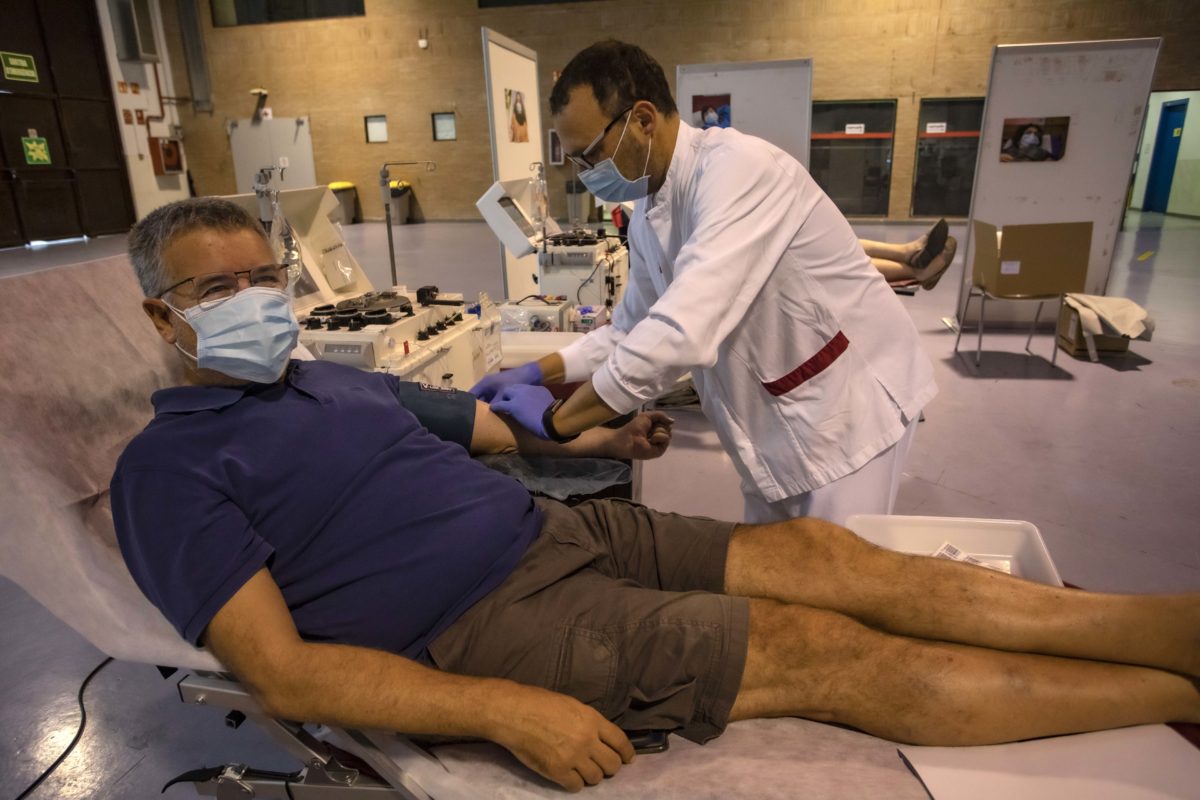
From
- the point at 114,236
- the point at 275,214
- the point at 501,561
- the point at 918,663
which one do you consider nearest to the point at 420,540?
the point at 501,561

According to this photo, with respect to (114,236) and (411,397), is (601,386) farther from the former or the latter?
(114,236)

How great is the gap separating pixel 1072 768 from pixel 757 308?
0.90 m

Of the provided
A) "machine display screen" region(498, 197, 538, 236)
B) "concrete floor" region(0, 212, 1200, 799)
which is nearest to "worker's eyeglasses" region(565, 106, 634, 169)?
"concrete floor" region(0, 212, 1200, 799)

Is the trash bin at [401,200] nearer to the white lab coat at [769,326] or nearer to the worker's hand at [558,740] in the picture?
the white lab coat at [769,326]

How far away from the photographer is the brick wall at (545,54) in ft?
30.7

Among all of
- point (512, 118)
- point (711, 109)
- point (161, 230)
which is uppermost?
point (711, 109)

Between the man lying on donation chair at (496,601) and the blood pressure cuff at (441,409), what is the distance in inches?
8.6

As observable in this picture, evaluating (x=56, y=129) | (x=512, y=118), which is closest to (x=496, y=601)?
(x=512, y=118)

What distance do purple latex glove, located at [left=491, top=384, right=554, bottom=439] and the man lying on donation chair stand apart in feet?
0.65

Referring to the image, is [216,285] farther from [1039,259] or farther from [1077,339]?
[1077,339]

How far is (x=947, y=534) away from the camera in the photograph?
145 cm

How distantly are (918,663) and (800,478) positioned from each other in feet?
1.70

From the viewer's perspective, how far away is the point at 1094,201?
4684 millimetres

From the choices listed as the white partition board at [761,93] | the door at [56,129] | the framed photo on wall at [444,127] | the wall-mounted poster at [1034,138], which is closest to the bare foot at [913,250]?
the wall-mounted poster at [1034,138]
